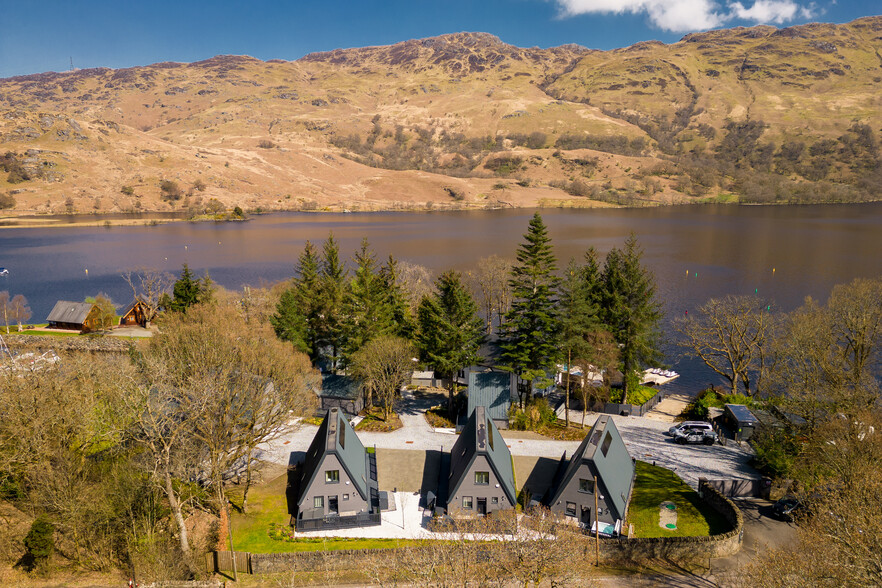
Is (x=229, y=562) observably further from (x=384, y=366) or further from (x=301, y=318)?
(x=301, y=318)

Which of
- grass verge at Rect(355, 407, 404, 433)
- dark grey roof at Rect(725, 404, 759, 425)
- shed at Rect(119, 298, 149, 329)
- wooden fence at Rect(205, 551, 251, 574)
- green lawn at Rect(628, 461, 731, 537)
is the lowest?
wooden fence at Rect(205, 551, 251, 574)

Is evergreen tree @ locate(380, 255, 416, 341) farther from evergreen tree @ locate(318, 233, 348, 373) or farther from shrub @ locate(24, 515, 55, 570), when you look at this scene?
shrub @ locate(24, 515, 55, 570)

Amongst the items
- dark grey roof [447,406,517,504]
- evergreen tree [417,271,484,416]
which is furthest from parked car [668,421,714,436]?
evergreen tree [417,271,484,416]

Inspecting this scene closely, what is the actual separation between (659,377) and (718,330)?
870 cm

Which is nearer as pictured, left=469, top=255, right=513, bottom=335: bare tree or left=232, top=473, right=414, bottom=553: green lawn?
left=232, top=473, right=414, bottom=553: green lawn

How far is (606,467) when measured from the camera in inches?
1206

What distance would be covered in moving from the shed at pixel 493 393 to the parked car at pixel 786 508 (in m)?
19.6

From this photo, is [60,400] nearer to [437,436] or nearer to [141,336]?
[437,436]

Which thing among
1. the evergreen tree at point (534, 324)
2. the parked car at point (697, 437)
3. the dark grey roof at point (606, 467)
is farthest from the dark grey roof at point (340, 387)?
the parked car at point (697, 437)

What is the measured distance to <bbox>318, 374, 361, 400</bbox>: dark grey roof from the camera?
1857 inches

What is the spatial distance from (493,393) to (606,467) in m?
14.7

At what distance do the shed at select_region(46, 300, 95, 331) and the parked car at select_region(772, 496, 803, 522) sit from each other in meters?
78.4

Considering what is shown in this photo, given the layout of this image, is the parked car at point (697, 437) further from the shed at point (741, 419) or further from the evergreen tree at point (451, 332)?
the evergreen tree at point (451, 332)

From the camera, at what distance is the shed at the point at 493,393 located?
43688 millimetres
